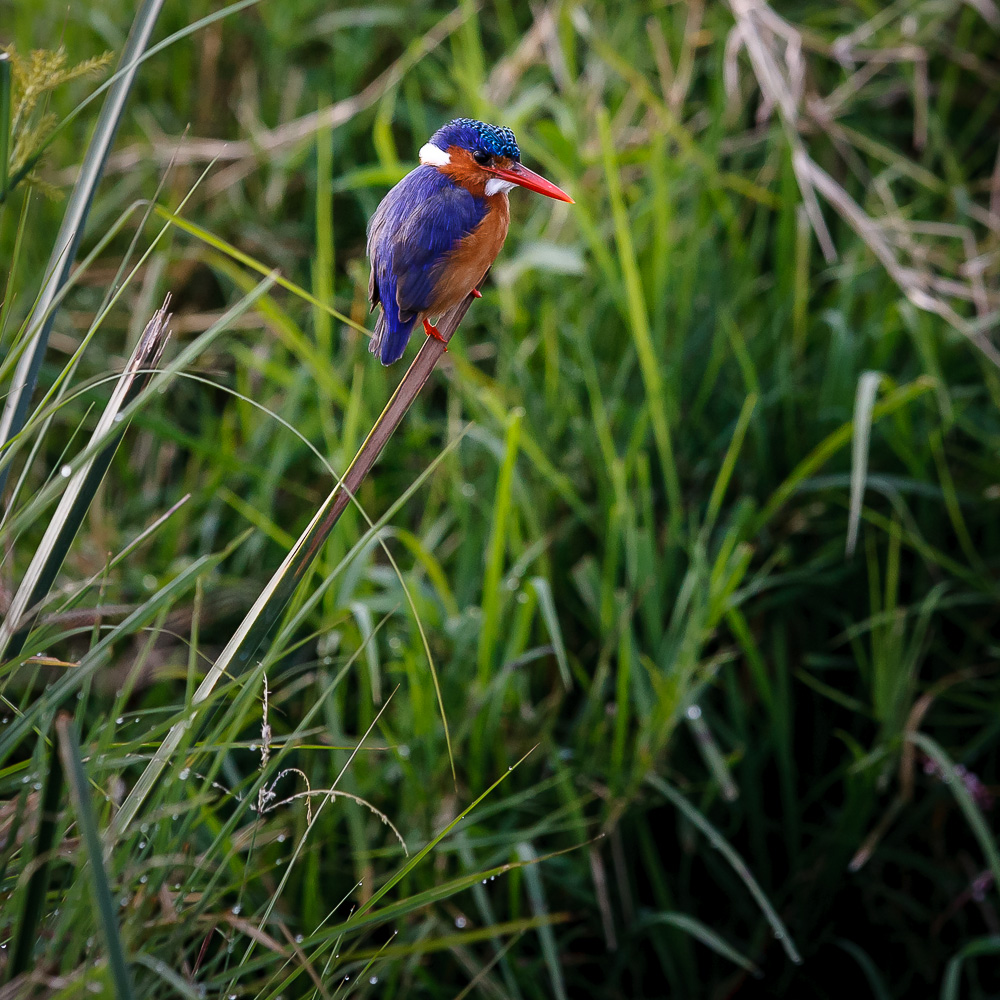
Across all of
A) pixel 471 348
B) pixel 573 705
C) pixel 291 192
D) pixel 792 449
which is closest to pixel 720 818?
pixel 573 705

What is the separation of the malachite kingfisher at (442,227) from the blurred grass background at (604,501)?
0.67 meters

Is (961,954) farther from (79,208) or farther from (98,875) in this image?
(79,208)

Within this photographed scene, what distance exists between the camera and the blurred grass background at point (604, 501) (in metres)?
1.56

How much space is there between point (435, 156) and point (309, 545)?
0.98 feet

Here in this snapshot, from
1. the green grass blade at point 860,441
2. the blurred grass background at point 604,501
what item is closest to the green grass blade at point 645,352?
the blurred grass background at point 604,501

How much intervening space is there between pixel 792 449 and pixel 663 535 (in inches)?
12.5

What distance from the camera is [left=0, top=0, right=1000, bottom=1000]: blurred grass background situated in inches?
61.4

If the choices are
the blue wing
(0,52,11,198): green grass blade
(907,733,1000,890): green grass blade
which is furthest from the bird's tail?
(907,733,1000,890): green grass blade

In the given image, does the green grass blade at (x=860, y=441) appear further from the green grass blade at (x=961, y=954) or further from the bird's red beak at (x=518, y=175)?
the bird's red beak at (x=518, y=175)

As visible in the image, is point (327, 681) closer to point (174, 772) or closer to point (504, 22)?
point (174, 772)

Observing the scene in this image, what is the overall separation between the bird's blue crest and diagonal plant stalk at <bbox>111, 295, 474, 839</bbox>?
0.10 m

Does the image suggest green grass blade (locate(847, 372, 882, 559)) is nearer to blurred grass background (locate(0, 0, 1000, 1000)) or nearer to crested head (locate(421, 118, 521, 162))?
blurred grass background (locate(0, 0, 1000, 1000))

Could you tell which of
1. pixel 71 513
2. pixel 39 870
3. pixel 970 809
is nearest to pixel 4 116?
pixel 71 513

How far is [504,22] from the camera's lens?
250cm
